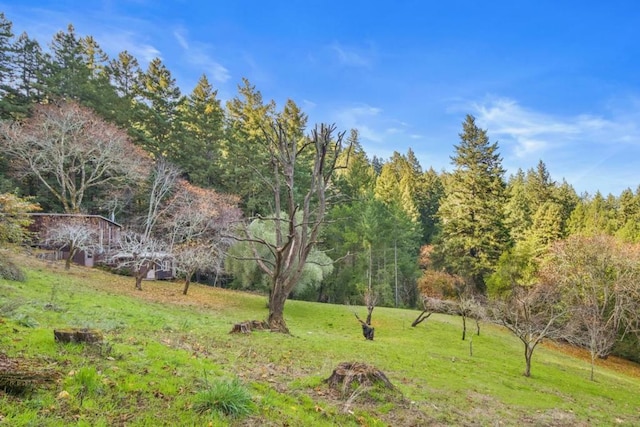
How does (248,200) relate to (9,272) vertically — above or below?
above

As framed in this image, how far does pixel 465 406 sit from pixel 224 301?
1909cm

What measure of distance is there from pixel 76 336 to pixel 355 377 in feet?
15.0

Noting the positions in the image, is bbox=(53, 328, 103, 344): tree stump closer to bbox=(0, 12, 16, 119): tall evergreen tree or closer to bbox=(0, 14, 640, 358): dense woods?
bbox=(0, 14, 640, 358): dense woods

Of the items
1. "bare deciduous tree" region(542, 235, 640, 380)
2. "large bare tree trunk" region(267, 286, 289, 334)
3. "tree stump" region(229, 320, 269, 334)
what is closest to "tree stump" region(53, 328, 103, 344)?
"tree stump" region(229, 320, 269, 334)

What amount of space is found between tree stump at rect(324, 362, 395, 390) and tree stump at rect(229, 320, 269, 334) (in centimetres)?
586

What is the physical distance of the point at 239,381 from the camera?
5430 mm

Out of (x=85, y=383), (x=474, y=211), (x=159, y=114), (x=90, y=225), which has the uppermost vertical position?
(x=159, y=114)

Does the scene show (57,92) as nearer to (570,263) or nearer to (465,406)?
(465,406)

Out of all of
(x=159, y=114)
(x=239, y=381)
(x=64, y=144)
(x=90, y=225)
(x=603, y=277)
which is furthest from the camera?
(x=159, y=114)

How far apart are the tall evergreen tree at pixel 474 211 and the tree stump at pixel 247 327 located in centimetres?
2893

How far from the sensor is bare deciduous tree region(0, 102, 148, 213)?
26062 millimetres

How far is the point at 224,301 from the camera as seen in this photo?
2455cm

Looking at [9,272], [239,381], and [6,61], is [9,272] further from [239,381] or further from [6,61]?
[6,61]

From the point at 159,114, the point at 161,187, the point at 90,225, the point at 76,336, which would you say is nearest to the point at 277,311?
the point at 76,336
